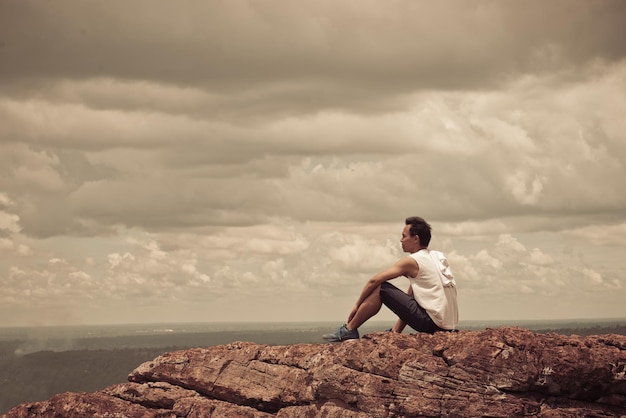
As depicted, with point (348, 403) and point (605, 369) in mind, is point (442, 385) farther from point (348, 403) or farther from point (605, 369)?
point (605, 369)

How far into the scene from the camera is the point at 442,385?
2042 centimetres

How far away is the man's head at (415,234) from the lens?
22781 mm

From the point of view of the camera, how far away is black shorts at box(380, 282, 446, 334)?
2236cm

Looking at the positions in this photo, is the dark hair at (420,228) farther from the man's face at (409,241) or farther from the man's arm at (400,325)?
the man's arm at (400,325)

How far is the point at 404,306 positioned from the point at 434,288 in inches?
35.3

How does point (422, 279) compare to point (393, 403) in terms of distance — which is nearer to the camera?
point (393, 403)

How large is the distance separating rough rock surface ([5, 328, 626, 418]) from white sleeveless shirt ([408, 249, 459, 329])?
62 centimetres

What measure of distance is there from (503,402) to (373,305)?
426 cm

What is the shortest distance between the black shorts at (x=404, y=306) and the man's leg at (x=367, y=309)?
0.15 metres

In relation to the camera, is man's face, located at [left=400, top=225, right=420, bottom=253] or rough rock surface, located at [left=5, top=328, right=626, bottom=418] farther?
man's face, located at [left=400, top=225, right=420, bottom=253]

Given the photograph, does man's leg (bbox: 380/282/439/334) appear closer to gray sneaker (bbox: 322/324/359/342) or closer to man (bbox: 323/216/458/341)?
man (bbox: 323/216/458/341)

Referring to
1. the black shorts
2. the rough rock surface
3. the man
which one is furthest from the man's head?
the rough rock surface

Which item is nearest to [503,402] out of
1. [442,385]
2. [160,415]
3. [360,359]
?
[442,385]

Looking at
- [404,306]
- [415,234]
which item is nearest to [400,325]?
[404,306]
